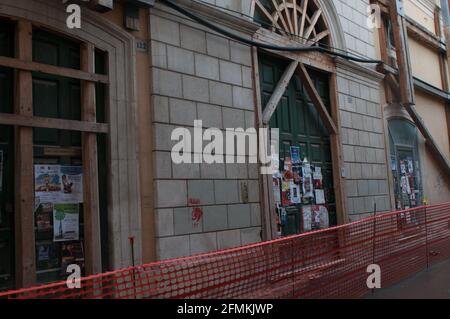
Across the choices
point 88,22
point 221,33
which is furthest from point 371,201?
point 88,22

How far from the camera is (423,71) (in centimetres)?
1359

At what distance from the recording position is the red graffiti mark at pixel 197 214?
5.99m

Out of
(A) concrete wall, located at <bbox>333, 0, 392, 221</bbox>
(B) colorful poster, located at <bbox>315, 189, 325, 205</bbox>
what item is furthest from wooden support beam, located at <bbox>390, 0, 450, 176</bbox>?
(B) colorful poster, located at <bbox>315, 189, 325, 205</bbox>

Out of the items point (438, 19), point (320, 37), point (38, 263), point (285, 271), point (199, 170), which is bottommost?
point (285, 271)

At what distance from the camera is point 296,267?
526 centimetres

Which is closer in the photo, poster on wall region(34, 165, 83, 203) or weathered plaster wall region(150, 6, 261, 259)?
poster on wall region(34, 165, 83, 203)

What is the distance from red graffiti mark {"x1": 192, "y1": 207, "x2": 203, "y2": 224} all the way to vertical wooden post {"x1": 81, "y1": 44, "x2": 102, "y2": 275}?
1421mm

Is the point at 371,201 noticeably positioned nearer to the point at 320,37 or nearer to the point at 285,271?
the point at 320,37

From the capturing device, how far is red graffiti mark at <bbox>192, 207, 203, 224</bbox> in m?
5.99

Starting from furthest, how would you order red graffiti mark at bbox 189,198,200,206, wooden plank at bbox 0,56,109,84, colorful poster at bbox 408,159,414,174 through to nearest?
colorful poster at bbox 408,159,414,174, red graffiti mark at bbox 189,198,200,206, wooden plank at bbox 0,56,109,84

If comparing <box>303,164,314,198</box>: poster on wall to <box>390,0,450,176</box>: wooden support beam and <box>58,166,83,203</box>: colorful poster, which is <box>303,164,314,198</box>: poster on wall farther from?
<box>58,166,83,203</box>: colorful poster

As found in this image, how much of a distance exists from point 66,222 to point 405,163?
9.77 metres

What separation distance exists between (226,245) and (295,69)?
399 centimetres
